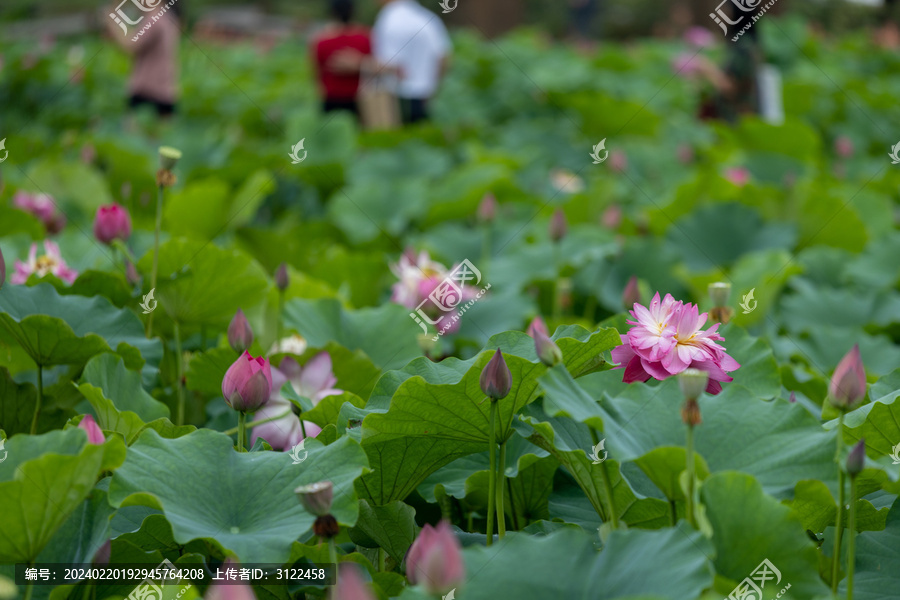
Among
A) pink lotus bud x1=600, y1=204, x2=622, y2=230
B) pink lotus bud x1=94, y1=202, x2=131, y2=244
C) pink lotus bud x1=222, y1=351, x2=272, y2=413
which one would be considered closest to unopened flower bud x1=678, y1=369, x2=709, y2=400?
pink lotus bud x1=222, y1=351, x2=272, y2=413

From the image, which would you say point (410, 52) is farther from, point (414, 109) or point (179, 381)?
point (179, 381)

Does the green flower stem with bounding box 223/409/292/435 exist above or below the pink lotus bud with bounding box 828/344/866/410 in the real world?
below

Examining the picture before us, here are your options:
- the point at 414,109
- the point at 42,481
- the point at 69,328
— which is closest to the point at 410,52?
the point at 414,109

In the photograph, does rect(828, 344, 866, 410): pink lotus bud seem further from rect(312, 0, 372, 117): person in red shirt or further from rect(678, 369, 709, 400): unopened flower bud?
rect(312, 0, 372, 117): person in red shirt

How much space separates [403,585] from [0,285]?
2.37ft

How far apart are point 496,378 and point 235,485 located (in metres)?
0.34

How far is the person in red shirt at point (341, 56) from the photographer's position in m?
5.35

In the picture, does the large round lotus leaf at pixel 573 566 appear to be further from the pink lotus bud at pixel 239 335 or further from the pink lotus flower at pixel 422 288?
the pink lotus flower at pixel 422 288

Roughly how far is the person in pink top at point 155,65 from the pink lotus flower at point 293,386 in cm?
409

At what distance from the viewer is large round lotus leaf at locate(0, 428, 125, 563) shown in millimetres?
868

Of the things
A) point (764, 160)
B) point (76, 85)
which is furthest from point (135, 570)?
point (76, 85)

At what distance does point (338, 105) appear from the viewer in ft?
18.1

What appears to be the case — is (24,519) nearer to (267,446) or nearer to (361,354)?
(267,446)

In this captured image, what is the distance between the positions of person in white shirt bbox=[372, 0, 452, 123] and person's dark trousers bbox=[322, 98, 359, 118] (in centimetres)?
27
